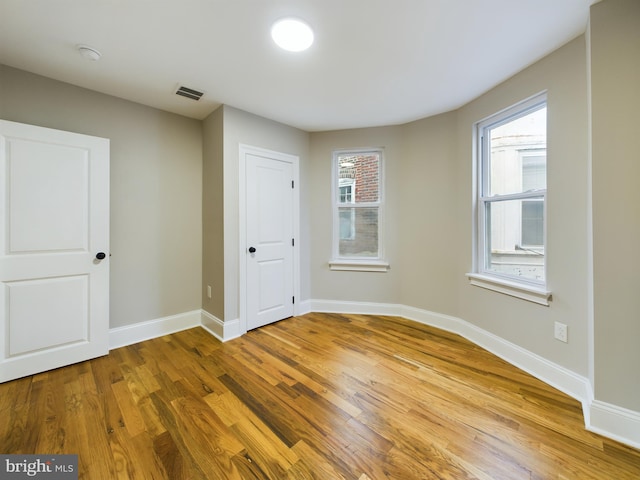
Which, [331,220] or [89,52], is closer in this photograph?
[89,52]

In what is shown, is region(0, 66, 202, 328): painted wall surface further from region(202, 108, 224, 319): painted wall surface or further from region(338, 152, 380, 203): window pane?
region(338, 152, 380, 203): window pane

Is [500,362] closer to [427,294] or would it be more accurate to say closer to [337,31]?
[427,294]

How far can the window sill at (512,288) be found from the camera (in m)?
1.95

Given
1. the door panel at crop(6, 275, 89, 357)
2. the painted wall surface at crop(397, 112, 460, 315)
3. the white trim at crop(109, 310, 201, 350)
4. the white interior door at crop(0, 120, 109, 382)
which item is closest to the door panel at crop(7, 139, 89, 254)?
the white interior door at crop(0, 120, 109, 382)

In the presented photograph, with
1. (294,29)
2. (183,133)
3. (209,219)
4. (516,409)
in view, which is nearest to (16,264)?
(209,219)

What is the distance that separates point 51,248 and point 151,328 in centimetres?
113

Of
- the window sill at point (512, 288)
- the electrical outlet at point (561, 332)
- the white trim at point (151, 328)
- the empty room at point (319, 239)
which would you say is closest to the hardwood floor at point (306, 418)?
the empty room at point (319, 239)

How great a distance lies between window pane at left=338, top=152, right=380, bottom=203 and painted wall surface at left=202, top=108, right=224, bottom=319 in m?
1.55

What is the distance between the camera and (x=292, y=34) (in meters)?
1.65

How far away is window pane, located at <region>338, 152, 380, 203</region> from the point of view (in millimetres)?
3398

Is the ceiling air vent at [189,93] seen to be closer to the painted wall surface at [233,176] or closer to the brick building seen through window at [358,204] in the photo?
the painted wall surface at [233,176]

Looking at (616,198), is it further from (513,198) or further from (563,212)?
(513,198)

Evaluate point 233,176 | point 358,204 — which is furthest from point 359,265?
point 233,176

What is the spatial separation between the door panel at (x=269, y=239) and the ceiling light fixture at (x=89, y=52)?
1.33 m
